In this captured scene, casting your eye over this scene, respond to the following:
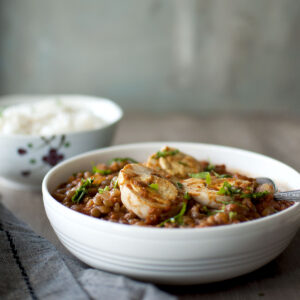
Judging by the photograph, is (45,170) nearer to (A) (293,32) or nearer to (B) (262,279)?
(B) (262,279)

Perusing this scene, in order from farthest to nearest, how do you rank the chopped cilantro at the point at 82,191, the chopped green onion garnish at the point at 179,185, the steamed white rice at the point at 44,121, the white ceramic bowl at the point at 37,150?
the steamed white rice at the point at 44,121
the white ceramic bowl at the point at 37,150
the chopped cilantro at the point at 82,191
the chopped green onion garnish at the point at 179,185

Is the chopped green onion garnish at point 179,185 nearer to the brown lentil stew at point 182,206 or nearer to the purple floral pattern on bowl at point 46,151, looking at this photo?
the brown lentil stew at point 182,206

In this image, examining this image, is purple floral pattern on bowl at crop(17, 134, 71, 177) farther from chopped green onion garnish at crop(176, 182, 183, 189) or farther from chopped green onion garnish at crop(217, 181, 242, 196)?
chopped green onion garnish at crop(217, 181, 242, 196)

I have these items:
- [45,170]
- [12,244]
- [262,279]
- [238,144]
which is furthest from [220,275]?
[238,144]

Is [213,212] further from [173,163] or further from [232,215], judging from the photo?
[173,163]

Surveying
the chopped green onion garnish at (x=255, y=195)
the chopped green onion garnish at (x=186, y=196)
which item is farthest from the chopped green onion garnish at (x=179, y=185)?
the chopped green onion garnish at (x=255, y=195)

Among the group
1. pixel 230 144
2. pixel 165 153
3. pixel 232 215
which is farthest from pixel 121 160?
pixel 230 144
